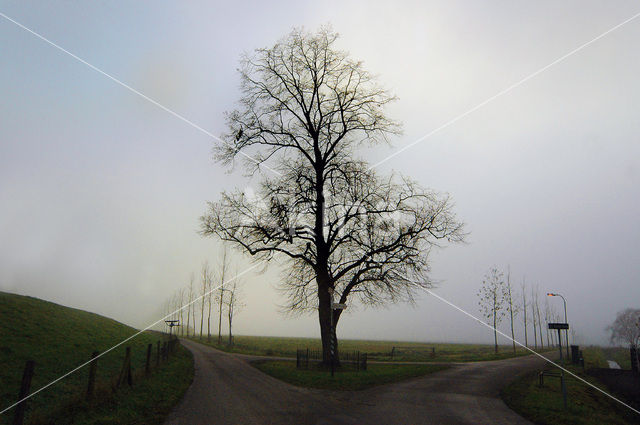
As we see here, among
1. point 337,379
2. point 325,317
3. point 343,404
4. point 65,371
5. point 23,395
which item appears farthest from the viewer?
point 325,317

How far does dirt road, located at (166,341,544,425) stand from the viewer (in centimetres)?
1062

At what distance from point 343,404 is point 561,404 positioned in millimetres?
8009

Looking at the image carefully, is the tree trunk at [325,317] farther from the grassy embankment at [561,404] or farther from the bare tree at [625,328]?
the bare tree at [625,328]

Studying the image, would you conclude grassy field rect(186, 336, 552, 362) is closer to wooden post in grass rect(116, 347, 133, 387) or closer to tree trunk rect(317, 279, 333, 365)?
tree trunk rect(317, 279, 333, 365)

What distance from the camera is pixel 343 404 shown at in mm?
12969

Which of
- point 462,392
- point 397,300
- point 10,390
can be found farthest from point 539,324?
point 10,390

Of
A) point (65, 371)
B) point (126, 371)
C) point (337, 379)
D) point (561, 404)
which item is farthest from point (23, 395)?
point (561, 404)

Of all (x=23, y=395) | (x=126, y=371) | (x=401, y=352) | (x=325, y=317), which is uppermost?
(x=325, y=317)

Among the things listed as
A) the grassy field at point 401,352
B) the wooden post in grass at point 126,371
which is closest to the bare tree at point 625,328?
the grassy field at point 401,352

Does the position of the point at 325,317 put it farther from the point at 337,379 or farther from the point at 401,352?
the point at 401,352

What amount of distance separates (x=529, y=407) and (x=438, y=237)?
11.8m

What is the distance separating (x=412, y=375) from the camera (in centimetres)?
2123

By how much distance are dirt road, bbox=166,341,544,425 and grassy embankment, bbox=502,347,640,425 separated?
0.62 metres

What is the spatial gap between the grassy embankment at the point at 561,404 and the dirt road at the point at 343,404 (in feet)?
2.05
